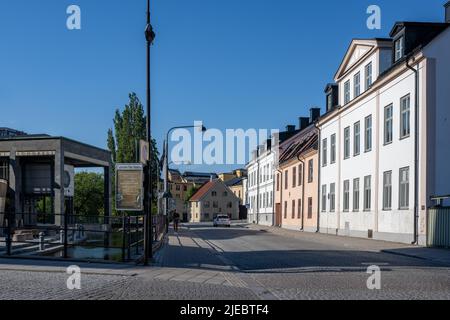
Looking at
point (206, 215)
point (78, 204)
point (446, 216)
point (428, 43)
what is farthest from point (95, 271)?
point (206, 215)

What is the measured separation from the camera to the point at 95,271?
43.1 ft

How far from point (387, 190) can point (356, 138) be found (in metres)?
6.62

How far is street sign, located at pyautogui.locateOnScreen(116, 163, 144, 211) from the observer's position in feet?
49.5

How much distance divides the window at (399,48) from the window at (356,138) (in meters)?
6.76

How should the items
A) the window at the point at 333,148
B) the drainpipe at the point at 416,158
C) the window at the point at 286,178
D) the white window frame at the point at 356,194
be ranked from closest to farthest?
the drainpipe at the point at 416,158
the white window frame at the point at 356,194
the window at the point at 333,148
the window at the point at 286,178

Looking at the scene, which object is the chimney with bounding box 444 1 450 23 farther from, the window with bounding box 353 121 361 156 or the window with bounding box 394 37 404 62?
the window with bounding box 353 121 361 156

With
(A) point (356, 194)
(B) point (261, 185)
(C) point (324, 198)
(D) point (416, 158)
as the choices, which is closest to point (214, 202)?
(B) point (261, 185)

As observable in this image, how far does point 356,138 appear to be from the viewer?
36.0 metres

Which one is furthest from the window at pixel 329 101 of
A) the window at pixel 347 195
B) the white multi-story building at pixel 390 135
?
the window at pixel 347 195

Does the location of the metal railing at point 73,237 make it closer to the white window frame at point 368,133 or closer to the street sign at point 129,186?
the street sign at point 129,186

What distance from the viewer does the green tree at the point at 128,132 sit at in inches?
2251

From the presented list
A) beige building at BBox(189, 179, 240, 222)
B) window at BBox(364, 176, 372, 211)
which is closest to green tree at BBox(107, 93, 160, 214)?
window at BBox(364, 176, 372, 211)

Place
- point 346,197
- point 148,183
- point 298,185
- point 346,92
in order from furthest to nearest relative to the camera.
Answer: point 298,185 < point 346,92 < point 346,197 < point 148,183

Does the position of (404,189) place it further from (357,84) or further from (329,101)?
(329,101)
